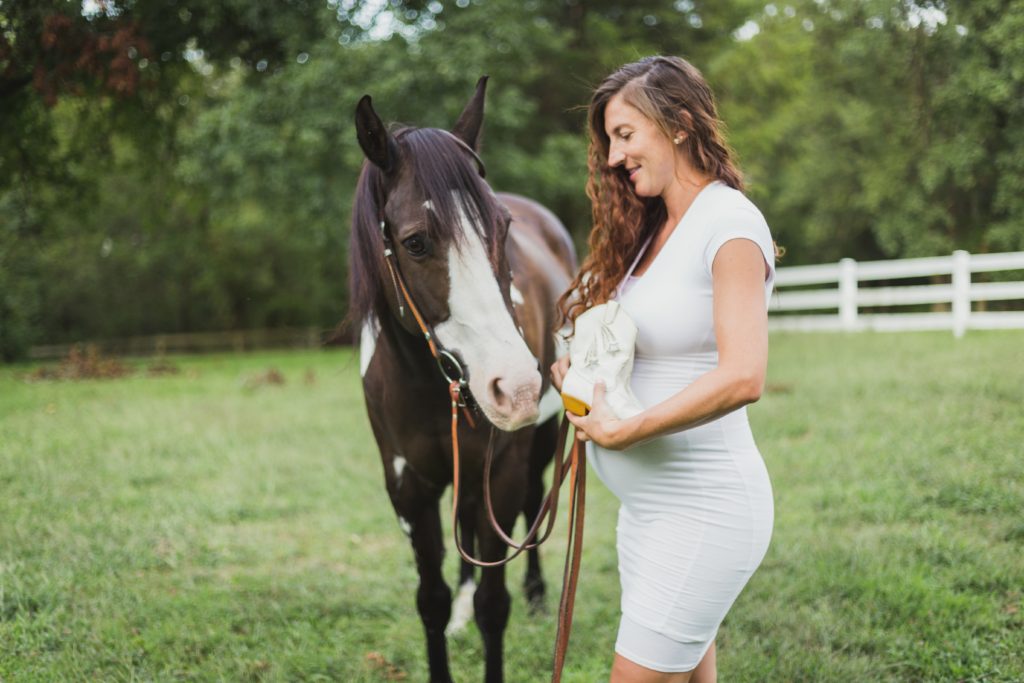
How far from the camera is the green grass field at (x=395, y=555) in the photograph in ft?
9.80

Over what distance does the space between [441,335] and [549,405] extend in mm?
1537

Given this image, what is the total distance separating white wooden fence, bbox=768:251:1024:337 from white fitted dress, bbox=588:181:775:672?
4.20 metres

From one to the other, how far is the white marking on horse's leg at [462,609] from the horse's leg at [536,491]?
0.99ft

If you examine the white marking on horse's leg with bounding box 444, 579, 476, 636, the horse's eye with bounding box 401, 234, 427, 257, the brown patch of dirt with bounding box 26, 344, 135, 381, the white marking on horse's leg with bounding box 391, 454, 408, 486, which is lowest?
the brown patch of dirt with bounding box 26, 344, 135, 381

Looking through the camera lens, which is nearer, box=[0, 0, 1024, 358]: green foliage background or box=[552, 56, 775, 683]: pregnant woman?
box=[552, 56, 775, 683]: pregnant woman

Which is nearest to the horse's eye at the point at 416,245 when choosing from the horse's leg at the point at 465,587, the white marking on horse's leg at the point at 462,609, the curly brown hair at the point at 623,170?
the curly brown hair at the point at 623,170

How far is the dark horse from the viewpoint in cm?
204

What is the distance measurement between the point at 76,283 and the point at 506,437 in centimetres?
2238

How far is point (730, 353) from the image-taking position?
1.49 metres

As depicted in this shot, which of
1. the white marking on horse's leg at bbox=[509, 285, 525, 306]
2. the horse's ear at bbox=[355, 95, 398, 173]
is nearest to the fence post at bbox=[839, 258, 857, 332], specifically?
the white marking on horse's leg at bbox=[509, 285, 525, 306]

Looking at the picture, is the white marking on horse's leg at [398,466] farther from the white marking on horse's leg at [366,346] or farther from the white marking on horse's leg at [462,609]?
the white marking on horse's leg at [462,609]

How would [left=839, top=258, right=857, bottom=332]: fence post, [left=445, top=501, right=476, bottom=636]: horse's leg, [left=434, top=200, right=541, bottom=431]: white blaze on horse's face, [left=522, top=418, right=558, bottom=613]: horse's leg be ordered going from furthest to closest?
1. [left=839, top=258, right=857, bottom=332]: fence post
2. [left=522, top=418, right=558, bottom=613]: horse's leg
3. [left=445, top=501, right=476, bottom=636]: horse's leg
4. [left=434, top=200, right=541, bottom=431]: white blaze on horse's face

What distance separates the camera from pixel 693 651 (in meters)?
1.69

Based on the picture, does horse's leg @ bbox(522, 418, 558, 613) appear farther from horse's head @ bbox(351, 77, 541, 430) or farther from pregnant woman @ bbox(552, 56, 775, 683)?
pregnant woman @ bbox(552, 56, 775, 683)
